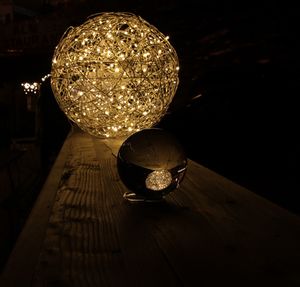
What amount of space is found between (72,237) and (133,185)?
17cm

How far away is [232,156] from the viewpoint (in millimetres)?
2510

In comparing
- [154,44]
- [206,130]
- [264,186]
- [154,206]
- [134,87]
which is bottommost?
[264,186]

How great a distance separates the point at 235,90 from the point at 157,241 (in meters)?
2.10

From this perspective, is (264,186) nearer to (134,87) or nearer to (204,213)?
(134,87)

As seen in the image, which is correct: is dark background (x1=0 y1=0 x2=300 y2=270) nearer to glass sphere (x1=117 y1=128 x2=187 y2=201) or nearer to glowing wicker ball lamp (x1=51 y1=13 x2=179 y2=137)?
glowing wicker ball lamp (x1=51 y1=13 x2=179 y2=137)

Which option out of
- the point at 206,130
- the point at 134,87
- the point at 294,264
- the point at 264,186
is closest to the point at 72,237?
the point at 294,264

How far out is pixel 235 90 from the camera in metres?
2.56

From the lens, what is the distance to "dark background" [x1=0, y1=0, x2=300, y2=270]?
2275 mm

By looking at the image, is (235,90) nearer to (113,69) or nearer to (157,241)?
(113,69)

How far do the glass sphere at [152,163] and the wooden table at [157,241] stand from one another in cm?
4

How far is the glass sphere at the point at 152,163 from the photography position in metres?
0.70

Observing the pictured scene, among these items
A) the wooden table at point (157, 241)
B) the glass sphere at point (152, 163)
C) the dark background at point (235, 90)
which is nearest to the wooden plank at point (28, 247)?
the wooden table at point (157, 241)

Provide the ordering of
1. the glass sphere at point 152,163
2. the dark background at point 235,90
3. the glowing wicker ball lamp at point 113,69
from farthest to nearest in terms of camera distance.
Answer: the dark background at point 235,90 → the glowing wicker ball lamp at point 113,69 → the glass sphere at point 152,163

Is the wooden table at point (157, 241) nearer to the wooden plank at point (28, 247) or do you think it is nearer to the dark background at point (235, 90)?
the wooden plank at point (28, 247)
